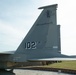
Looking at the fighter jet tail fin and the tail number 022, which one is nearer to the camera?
the fighter jet tail fin

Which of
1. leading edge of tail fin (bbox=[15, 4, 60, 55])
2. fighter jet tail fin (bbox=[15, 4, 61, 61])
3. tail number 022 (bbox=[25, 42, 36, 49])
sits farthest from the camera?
tail number 022 (bbox=[25, 42, 36, 49])

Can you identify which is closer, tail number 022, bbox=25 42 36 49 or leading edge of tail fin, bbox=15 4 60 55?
leading edge of tail fin, bbox=15 4 60 55

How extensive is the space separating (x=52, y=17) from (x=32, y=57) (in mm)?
2957

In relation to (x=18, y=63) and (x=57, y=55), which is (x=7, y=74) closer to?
(x=18, y=63)

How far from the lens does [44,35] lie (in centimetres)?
1359

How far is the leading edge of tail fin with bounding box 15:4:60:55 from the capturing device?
13.4 metres

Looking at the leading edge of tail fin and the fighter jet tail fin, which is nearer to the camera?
the fighter jet tail fin

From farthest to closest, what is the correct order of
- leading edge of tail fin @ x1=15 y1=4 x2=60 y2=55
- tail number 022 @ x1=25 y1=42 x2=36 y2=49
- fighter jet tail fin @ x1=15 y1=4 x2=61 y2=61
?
tail number 022 @ x1=25 y1=42 x2=36 y2=49 < leading edge of tail fin @ x1=15 y1=4 x2=60 y2=55 < fighter jet tail fin @ x1=15 y1=4 x2=61 y2=61

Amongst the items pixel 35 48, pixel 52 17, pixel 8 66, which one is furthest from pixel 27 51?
pixel 52 17

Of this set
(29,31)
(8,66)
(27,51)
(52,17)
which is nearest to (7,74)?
(8,66)

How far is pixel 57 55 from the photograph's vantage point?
12.8 meters

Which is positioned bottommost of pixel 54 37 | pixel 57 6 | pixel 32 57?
pixel 32 57

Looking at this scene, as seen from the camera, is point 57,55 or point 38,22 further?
point 38,22

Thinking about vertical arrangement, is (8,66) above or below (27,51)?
below
